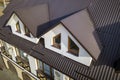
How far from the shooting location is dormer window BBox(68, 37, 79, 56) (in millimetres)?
10195

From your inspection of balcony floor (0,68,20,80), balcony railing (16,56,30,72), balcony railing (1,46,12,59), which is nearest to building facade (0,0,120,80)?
balcony railing (16,56,30,72)

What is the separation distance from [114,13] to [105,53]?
2.99 metres

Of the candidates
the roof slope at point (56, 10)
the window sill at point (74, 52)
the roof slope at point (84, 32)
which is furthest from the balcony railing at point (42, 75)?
the roof slope at point (84, 32)

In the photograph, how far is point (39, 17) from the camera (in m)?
12.8

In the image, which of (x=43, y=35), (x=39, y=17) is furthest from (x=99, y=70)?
(x=39, y=17)

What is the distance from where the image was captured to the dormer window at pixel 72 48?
33.4 feet

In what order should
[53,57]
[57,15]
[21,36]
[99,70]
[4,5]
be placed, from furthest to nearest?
[4,5] < [21,36] < [57,15] < [53,57] < [99,70]

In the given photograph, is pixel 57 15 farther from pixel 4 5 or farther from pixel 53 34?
pixel 4 5

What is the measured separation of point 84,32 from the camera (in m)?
9.66

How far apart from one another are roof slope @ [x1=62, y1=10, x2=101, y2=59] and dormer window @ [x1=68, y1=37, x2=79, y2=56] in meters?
0.95

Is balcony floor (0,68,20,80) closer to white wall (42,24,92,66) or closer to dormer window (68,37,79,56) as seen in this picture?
white wall (42,24,92,66)

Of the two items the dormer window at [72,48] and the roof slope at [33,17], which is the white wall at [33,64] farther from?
the dormer window at [72,48]

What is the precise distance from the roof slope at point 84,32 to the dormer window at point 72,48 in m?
0.95

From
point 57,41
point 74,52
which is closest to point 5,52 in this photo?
point 57,41
